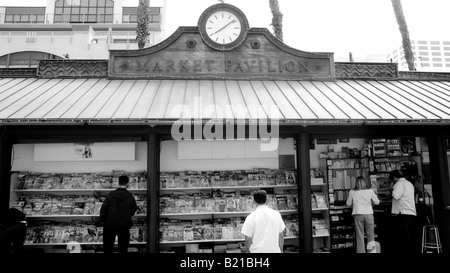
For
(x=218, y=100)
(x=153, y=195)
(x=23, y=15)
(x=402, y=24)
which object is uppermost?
(x=23, y=15)

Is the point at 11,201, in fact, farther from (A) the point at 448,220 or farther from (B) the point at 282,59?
(A) the point at 448,220

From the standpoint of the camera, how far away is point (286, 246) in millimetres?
7363

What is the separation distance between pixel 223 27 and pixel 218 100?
245 cm

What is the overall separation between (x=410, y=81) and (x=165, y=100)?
256 inches

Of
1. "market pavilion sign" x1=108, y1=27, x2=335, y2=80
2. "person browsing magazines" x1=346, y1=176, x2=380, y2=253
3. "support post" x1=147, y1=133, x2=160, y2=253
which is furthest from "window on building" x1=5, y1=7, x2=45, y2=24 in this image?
"person browsing magazines" x1=346, y1=176, x2=380, y2=253

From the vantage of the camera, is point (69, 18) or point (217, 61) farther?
point (69, 18)

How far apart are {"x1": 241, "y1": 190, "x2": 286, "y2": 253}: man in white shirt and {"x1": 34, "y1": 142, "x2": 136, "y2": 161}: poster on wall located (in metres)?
3.76

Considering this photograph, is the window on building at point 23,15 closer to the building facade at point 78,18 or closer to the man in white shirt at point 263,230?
the building facade at point 78,18

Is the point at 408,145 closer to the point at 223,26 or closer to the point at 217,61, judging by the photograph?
the point at 217,61

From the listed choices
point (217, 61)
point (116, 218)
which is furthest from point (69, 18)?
point (116, 218)

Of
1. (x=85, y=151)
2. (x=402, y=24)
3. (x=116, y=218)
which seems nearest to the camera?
(x=116, y=218)

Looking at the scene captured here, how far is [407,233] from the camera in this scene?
7.23m

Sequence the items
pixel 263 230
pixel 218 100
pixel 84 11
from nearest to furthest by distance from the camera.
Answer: pixel 263 230 → pixel 218 100 → pixel 84 11

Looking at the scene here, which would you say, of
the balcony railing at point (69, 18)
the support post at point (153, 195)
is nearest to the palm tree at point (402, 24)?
the support post at point (153, 195)
